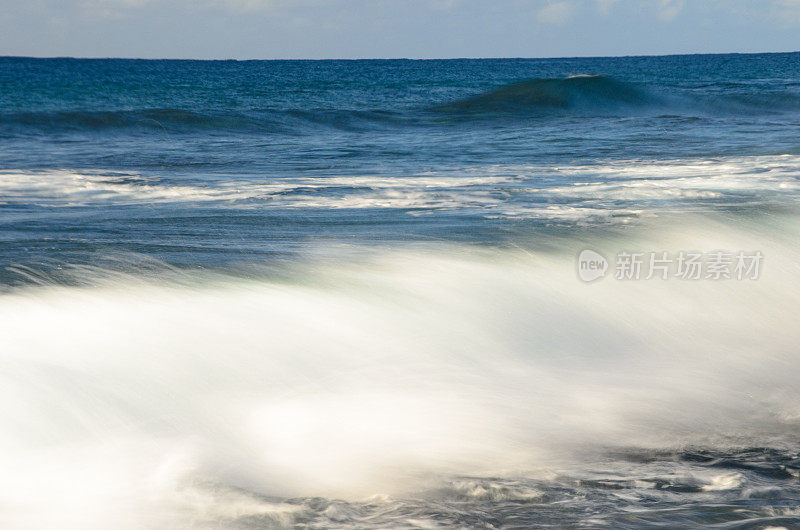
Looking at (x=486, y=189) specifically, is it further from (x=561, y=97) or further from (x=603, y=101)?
(x=603, y=101)

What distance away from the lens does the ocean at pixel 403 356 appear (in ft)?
7.67

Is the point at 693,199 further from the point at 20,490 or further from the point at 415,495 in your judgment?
the point at 20,490

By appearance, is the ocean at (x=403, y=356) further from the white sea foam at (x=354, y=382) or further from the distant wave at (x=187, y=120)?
the distant wave at (x=187, y=120)

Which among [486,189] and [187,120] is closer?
[486,189]

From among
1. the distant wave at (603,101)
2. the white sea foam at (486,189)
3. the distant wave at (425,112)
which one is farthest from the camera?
the distant wave at (603,101)

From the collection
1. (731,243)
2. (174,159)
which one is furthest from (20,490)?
(174,159)

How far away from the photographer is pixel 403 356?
11.1ft

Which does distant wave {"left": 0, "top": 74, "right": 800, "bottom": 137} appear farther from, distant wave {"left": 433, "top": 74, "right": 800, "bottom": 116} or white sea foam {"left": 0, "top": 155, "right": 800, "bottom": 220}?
white sea foam {"left": 0, "top": 155, "right": 800, "bottom": 220}

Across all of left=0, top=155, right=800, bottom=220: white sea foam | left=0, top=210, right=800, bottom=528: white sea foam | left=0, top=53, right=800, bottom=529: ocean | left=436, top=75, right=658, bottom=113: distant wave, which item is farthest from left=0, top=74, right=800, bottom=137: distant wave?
left=0, top=210, right=800, bottom=528: white sea foam

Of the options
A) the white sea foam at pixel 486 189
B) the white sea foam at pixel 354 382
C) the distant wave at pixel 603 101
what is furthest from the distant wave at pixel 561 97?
the white sea foam at pixel 354 382

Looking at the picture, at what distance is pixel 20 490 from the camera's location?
235cm

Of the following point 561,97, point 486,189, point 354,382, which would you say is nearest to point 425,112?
point 561,97

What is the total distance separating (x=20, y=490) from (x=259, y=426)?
0.75 m

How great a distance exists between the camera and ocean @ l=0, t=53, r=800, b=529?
2.34 meters
